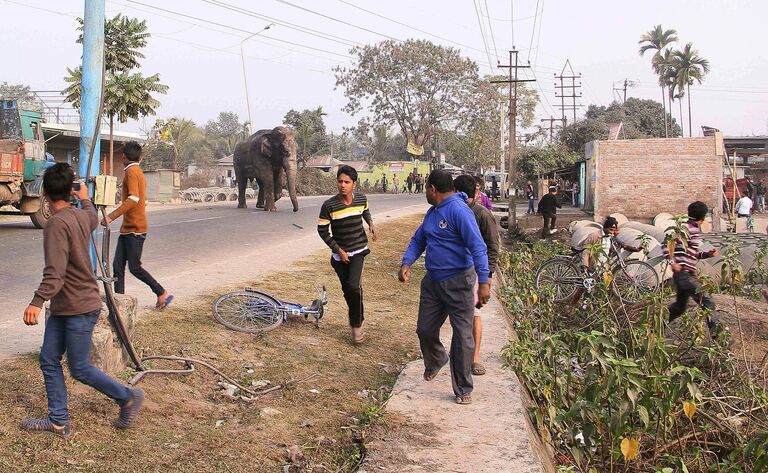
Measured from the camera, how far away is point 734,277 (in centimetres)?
755

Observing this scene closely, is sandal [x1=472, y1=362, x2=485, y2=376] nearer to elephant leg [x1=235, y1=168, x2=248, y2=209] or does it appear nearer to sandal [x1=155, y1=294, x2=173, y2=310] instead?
sandal [x1=155, y1=294, x2=173, y2=310]

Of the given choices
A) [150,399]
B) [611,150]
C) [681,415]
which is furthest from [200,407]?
[611,150]

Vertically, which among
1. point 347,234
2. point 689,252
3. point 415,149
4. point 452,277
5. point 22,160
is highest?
point 415,149

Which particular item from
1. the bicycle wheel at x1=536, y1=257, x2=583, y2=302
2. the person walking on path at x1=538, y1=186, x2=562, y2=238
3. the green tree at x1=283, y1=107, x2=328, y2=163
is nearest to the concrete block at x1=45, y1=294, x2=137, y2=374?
the bicycle wheel at x1=536, y1=257, x2=583, y2=302

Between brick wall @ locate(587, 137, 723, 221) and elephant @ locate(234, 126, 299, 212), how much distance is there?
9959mm

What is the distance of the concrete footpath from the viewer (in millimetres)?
4199

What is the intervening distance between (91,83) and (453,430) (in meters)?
3.58

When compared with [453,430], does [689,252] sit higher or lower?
higher

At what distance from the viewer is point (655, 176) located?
965 inches

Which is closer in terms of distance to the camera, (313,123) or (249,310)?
(249,310)

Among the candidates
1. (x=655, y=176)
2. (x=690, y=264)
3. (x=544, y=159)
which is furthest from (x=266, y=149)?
(x=544, y=159)

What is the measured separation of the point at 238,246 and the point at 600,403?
9816 mm

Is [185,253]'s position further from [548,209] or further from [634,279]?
[548,209]

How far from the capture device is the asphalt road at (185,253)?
777cm
